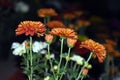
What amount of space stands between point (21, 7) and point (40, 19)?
552 mm

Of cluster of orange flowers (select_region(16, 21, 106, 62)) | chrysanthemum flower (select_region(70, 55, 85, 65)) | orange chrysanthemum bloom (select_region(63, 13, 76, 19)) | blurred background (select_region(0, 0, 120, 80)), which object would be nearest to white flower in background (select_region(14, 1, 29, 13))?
blurred background (select_region(0, 0, 120, 80))

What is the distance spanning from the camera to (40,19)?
1.57m

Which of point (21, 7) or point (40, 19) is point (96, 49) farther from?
point (21, 7)

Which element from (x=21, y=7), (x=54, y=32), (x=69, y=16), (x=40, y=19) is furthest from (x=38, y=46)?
(x=21, y=7)

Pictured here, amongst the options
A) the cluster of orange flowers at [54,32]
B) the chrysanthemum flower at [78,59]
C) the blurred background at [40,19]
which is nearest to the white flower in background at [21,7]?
the blurred background at [40,19]

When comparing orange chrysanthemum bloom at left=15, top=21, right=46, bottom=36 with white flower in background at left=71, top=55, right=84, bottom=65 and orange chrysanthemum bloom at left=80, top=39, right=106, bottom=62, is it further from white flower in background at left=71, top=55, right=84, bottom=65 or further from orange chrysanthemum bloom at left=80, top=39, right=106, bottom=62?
white flower in background at left=71, top=55, right=84, bottom=65

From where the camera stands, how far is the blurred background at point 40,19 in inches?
61.9

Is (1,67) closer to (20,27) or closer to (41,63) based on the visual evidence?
(41,63)

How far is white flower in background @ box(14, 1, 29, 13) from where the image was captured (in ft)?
6.79

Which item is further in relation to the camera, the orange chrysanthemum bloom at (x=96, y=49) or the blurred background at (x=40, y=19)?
the blurred background at (x=40, y=19)

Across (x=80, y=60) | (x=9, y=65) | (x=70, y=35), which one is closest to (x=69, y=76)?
(x=80, y=60)

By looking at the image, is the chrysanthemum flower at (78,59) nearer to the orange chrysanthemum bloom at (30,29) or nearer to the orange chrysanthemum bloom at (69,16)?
the orange chrysanthemum bloom at (30,29)

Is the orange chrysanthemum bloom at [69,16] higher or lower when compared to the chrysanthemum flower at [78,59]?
higher

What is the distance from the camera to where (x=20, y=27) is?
106 centimetres
